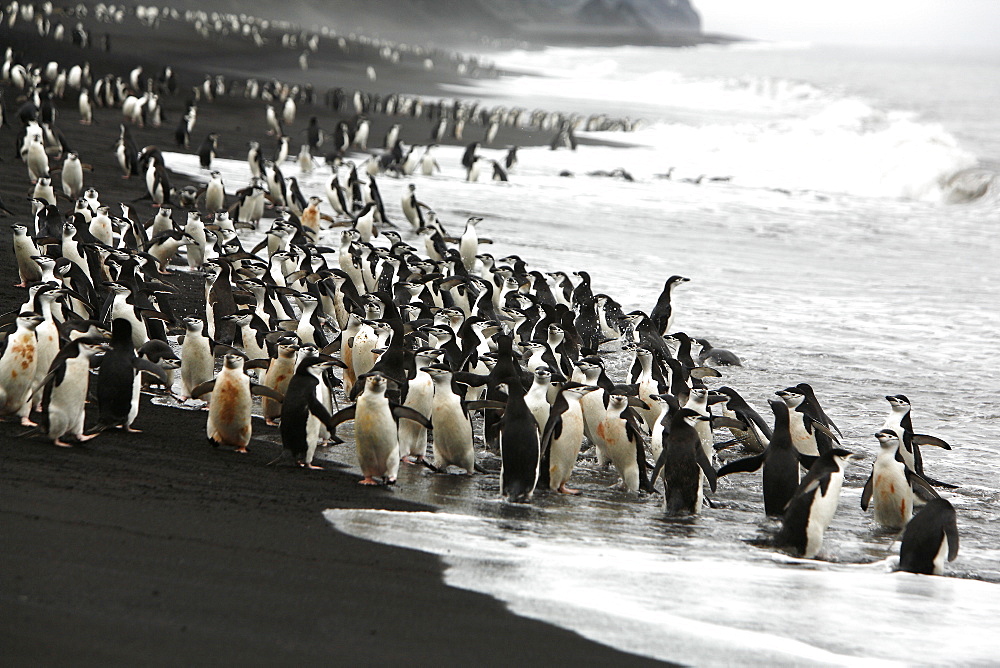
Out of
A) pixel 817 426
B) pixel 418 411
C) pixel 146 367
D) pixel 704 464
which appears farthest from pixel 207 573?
pixel 817 426

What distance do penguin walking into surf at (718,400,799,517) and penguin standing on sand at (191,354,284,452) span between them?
8.44 ft

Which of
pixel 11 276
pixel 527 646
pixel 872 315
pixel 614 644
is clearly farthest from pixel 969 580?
pixel 11 276

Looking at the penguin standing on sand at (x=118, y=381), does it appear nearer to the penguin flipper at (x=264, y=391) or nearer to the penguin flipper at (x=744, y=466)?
the penguin flipper at (x=264, y=391)

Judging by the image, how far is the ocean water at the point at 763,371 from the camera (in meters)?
3.60

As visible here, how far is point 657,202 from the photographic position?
18.2 meters

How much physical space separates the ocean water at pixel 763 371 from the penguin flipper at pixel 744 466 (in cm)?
17

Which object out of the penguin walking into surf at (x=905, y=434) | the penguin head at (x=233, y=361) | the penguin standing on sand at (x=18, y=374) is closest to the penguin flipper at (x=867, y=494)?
the penguin walking into surf at (x=905, y=434)

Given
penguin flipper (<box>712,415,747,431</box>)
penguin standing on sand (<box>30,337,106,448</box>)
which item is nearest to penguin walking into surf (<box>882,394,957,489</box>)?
penguin flipper (<box>712,415,747,431</box>)

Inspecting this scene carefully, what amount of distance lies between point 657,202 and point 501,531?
47.7 feet

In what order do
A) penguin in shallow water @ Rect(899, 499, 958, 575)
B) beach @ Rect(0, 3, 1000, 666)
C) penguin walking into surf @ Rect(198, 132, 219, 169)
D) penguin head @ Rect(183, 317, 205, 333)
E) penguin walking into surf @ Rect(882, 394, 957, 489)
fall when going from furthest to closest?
penguin walking into surf @ Rect(198, 132, 219, 169)
penguin head @ Rect(183, 317, 205, 333)
penguin walking into surf @ Rect(882, 394, 957, 489)
penguin in shallow water @ Rect(899, 499, 958, 575)
beach @ Rect(0, 3, 1000, 666)

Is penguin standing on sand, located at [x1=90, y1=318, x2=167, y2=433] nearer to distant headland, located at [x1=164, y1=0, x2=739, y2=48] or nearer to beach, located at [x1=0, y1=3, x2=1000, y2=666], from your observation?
beach, located at [x1=0, y1=3, x2=1000, y2=666]

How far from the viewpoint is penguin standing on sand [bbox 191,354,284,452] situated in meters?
5.04

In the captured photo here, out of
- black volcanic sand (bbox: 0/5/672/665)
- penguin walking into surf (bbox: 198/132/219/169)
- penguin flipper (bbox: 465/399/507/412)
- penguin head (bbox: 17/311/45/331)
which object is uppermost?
penguin walking into surf (bbox: 198/132/219/169)

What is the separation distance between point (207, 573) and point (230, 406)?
1717mm
